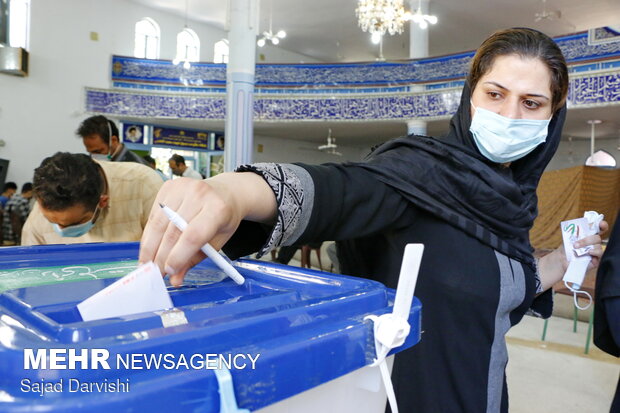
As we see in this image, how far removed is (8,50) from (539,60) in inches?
394

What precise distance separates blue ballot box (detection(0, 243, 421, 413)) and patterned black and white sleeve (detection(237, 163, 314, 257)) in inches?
2.8

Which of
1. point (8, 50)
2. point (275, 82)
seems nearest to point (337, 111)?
point (275, 82)

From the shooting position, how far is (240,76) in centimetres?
473

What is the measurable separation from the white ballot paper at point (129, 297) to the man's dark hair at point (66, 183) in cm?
126

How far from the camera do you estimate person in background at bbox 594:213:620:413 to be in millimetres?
1006

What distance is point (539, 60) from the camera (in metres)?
0.89

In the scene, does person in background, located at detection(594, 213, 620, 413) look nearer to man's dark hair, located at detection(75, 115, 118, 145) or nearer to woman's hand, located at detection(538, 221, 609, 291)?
woman's hand, located at detection(538, 221, 609, 291)

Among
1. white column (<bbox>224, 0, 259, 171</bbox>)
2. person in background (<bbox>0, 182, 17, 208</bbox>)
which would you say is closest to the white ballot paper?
white column (<bbox>224, 0, 259, 171</bbox>)

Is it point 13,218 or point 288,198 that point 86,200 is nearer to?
point 288,198

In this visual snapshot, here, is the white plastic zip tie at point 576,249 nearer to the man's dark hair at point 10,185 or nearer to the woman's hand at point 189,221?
the woman's hand at point 189,221

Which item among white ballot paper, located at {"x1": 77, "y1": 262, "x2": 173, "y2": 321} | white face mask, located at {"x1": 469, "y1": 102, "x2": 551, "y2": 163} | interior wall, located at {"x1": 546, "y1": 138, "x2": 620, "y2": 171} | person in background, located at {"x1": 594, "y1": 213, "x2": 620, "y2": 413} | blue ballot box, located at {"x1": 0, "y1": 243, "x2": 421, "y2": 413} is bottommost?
person in background, located at {"x1": 594, "y1": 213, "x2": 620, "y2": 413}

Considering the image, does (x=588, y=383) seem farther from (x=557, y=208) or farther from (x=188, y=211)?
(x=557, y=208)

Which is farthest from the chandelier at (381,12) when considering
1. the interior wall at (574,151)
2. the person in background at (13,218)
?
the interior wall at (574,151)

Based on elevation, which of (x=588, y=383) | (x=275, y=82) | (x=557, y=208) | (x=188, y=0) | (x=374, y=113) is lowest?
(x=588, y=383)
